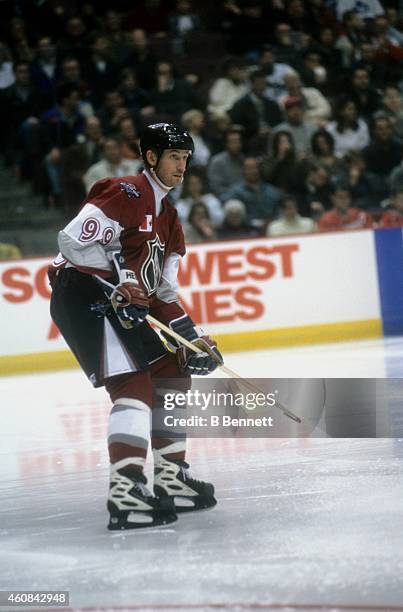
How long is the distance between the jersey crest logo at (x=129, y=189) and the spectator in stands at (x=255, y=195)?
201 inches

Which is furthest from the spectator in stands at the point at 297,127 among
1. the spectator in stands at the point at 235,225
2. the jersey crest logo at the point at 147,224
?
the jersey crest logo at the point at 147,224

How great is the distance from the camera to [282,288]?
8.62 m

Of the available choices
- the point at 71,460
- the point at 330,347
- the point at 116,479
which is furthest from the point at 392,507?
the point at 330,347

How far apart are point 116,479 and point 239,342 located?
4879 mm

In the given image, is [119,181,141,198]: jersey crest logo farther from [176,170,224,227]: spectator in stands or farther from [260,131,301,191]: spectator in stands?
[260,131,301,191]: spectator in stands

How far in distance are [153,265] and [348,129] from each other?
6094 mm

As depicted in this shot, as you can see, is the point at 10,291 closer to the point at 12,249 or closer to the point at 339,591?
the point at 12,249

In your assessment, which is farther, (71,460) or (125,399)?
(71,460)

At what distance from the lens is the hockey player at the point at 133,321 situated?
3613 millimetres

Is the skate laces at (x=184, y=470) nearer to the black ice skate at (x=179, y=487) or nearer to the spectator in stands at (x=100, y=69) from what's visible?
the black ice skate at (x=179, y=487)

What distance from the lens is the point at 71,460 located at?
4.84 metres

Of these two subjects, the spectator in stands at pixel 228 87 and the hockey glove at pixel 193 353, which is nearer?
the hockey glove at pixel 193 353

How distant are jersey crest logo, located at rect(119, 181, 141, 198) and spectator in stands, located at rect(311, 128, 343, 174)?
5679 millimetres

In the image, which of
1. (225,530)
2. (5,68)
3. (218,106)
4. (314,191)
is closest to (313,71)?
(218,106)
